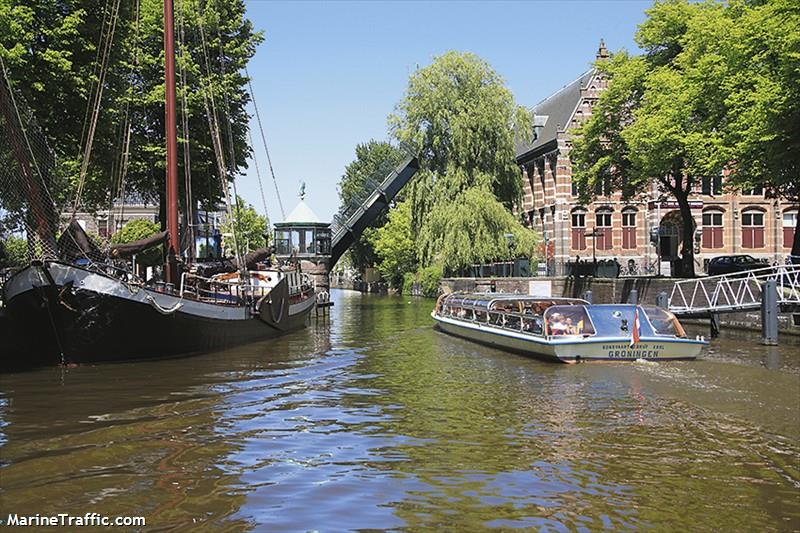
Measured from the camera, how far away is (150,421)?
1254cm

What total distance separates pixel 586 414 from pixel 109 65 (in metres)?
20.5

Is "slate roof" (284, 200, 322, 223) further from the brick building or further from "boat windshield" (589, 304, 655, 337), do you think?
"boat windshield" (589, 304, 655, 337)

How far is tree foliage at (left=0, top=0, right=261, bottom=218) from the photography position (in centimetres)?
2534

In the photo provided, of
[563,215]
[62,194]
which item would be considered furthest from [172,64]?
[563,215]

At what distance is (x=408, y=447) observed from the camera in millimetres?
10844

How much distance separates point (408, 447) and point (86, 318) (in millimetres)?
11550

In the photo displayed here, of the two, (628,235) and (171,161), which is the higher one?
(171,161)

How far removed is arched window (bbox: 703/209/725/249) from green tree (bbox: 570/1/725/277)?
660 inches

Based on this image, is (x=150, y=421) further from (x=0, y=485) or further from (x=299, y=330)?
(x=299, y=330)

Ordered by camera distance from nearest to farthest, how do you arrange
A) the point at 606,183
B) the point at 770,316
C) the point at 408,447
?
the point at 408,447 → the point at 770,316 → the point at 606,183

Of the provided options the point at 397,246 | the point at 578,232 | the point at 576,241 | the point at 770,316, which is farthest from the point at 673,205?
the point at 770,316

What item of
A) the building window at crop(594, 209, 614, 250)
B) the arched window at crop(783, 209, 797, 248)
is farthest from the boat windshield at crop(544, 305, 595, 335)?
the arched window at crop(783, 209, 797, 248)

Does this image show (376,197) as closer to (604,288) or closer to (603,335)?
(604,288)

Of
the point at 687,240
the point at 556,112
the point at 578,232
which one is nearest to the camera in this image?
the point at 687,240
